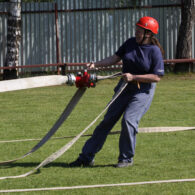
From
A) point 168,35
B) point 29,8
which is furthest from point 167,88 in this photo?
point 29,8

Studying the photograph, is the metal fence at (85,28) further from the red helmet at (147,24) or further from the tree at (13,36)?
the red helmet at (147,24)

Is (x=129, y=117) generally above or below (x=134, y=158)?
above

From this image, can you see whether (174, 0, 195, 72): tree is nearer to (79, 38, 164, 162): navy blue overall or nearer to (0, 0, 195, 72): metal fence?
(0, 0, 195, 72): metal fence

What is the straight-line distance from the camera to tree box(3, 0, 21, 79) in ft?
64.4

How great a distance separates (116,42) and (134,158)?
1286 cm

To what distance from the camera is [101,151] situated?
Result: 870 centimetres

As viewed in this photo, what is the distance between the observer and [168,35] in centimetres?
2077

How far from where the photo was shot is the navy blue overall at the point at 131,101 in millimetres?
7426

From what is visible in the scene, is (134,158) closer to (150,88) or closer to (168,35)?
(150,88)

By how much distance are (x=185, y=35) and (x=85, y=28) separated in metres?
3.23

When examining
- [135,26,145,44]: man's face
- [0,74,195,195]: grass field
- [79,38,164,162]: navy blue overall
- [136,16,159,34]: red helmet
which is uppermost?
[136,16,159,34]: red helmet

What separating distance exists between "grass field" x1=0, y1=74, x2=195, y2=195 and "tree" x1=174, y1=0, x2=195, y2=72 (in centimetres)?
405

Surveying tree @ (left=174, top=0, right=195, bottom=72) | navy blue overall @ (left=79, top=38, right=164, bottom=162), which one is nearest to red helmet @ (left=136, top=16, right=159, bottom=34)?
navy blue overall @ (left=79, top=38, right=164, bottom=162)

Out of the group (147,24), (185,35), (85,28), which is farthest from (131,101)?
(85,28)
